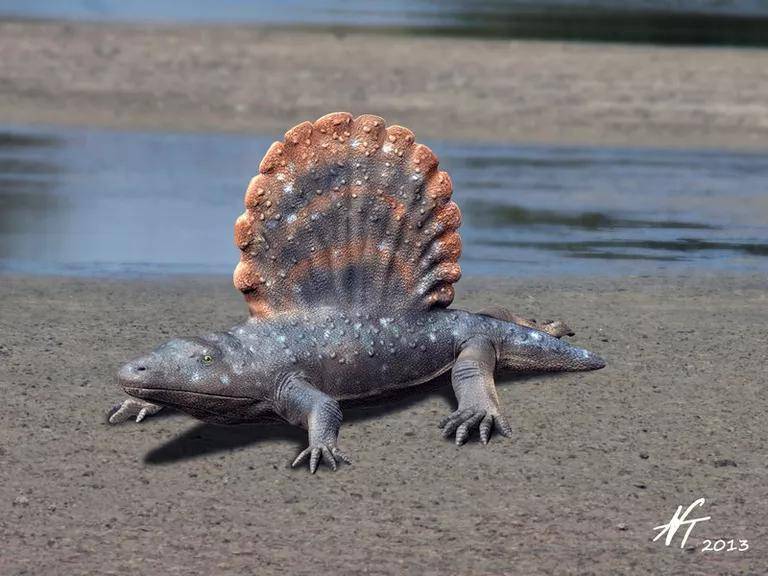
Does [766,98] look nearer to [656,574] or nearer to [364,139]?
[364,139]

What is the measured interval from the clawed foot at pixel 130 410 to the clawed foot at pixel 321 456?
2.91ft

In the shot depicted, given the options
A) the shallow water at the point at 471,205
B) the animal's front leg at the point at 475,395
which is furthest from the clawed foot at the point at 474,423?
the shallow water at the point at 471,205

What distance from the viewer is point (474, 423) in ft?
21.1

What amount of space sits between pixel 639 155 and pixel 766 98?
4050 mm

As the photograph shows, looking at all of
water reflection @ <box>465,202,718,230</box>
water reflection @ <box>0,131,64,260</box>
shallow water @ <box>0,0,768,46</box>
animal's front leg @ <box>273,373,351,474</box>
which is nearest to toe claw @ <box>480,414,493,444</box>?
animal's front leg @ <box>273,373,351,474</box>

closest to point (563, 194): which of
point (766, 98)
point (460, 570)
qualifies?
point (766, 98)

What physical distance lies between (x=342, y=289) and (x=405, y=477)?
3.42 ft

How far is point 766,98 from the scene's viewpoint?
2038cm

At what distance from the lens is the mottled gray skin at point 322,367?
6.07 meters

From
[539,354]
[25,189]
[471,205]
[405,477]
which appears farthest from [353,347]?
[25,189]

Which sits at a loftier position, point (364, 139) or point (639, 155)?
point (364, 139)

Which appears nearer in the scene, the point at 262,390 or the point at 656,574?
the point at 656,574

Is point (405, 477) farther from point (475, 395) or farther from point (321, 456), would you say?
point (475, 395)
